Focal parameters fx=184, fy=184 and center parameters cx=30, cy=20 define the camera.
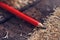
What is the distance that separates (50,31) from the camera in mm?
1225

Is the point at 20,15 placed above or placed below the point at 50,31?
above

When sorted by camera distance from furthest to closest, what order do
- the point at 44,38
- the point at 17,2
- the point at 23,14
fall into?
the point at 17,2 < the point at 23,14 < the point at 44,38

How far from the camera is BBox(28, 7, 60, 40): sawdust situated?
1.19 meters

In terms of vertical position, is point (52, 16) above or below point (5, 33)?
above

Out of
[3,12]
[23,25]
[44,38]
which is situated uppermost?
[3,12]

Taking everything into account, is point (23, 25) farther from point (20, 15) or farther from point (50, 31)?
point (50, 31)

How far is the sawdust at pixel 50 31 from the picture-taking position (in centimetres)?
119

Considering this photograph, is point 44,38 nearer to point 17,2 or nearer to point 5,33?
point 5,33

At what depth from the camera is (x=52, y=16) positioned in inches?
52.8

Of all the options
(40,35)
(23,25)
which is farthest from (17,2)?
(40,35)

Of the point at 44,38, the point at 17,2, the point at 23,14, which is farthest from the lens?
the point at 17,2

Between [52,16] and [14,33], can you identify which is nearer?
[14,33]

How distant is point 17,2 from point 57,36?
426 mm

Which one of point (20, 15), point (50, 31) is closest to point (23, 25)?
point (20, 15)
